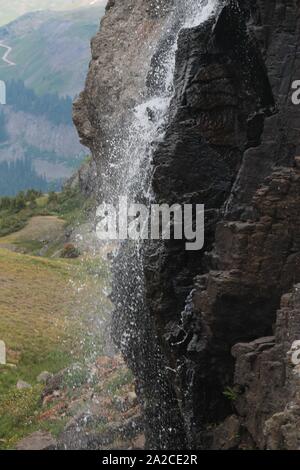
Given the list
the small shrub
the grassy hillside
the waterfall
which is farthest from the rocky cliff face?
the small shrub

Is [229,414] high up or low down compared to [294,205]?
down

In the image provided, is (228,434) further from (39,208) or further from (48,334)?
(39,208)

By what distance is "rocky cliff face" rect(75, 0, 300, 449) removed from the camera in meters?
15.0

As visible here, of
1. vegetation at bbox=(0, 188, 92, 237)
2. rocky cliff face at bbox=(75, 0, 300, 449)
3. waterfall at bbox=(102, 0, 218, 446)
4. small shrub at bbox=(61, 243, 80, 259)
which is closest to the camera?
rocky cliff face at bbox=(75, 0, 300, 449)

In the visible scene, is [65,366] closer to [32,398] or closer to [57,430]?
[32,398]

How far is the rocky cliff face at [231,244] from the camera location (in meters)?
15.0

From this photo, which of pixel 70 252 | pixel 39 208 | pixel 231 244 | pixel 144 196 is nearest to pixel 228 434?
pixel 231 244

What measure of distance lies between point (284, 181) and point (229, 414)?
16.1 ft

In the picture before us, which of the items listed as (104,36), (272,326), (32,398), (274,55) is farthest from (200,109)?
(32,398)

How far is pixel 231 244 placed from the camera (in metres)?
15.7

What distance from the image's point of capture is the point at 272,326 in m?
15.6

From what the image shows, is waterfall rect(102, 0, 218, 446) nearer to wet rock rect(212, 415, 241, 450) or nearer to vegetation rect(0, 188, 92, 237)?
wet rock rect(212, 415, 241, 450)

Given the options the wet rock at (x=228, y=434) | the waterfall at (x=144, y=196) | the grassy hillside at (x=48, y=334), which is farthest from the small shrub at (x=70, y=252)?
the wet rock at (x=228, y=434)

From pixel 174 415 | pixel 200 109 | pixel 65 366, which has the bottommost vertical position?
pixel 65 366
